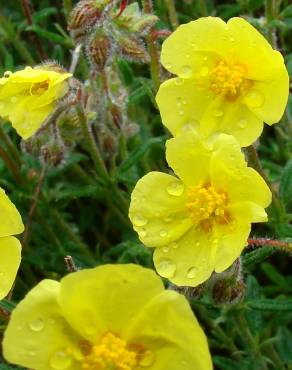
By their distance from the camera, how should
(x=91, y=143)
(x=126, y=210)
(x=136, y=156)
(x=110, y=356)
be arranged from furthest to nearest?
(x=126, y=210) → (x=136, y=156) → (x=91, y=143) → (x=110, y=356)

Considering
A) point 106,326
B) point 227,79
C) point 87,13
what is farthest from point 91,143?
point 106,326

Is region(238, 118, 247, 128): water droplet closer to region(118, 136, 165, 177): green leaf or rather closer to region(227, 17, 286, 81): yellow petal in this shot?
region(227, 17, 286, 81): yellow petal

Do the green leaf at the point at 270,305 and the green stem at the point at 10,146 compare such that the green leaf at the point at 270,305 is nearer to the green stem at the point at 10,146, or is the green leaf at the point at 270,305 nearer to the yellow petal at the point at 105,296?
the yellow petal at the point at 105,296

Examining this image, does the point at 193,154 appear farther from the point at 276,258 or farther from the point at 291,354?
the point at 276,258

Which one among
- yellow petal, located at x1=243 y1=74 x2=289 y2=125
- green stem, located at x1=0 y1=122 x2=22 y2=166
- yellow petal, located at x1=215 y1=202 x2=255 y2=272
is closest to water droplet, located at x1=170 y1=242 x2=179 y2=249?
yellow petal, located at x1=215 y1=202 x2=255 y2=272

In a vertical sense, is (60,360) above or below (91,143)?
above

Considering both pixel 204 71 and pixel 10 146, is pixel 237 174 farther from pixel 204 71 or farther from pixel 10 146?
pixel 10 146

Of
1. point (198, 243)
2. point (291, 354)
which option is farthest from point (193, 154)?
point (291, 354)
